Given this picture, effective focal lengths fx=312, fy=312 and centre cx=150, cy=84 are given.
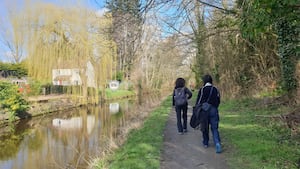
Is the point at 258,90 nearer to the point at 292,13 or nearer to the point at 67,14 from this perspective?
the point at 292,13

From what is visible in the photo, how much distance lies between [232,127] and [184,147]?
109 inches

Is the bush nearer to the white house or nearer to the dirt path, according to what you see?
the white house

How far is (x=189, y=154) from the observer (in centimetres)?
664

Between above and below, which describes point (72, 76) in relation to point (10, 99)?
above

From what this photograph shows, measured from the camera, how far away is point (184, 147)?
7.33 m

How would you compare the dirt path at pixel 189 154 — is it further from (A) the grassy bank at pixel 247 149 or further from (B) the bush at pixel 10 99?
(B) the bush at pixel 10 99

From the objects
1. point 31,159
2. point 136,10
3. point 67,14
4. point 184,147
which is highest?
point 67,14

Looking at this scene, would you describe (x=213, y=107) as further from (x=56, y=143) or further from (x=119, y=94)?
(x=119, y=94)

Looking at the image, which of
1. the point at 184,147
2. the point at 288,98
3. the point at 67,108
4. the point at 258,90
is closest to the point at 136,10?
the point at 184,147

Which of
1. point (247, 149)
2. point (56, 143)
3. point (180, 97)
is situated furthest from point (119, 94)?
point (247, 149)

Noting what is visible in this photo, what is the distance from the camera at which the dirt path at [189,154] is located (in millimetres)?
5820

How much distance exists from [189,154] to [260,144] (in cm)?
161

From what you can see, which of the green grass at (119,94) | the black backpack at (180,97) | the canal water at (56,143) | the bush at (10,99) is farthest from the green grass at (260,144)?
the green grass at (119,94)

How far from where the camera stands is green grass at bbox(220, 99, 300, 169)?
567 centimetres
